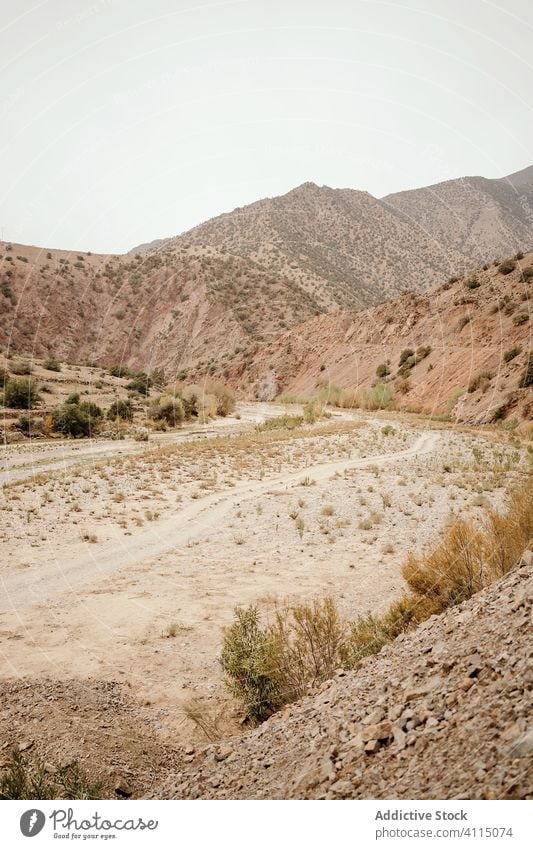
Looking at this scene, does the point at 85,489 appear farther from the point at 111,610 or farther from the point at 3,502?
the point at 111,610

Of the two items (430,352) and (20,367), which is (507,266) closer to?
(430,352)

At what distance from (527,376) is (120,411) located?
2995cm

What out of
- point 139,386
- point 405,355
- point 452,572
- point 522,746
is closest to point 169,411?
point 139,386

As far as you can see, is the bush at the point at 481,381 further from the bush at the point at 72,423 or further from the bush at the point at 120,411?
the bush at the point at 72,423

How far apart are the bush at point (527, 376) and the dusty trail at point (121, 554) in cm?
2161

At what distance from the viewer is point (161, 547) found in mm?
12445

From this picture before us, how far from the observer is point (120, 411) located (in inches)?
1574

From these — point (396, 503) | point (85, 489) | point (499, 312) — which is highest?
point (499, 312)

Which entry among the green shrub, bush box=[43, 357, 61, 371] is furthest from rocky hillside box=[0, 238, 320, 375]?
the green shrub

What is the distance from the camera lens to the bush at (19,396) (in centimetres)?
3459

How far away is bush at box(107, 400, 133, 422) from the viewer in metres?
38.9

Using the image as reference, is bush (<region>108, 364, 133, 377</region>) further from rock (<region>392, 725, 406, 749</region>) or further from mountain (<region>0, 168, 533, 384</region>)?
rock (<region>392, 725, 406, 749</region>)
